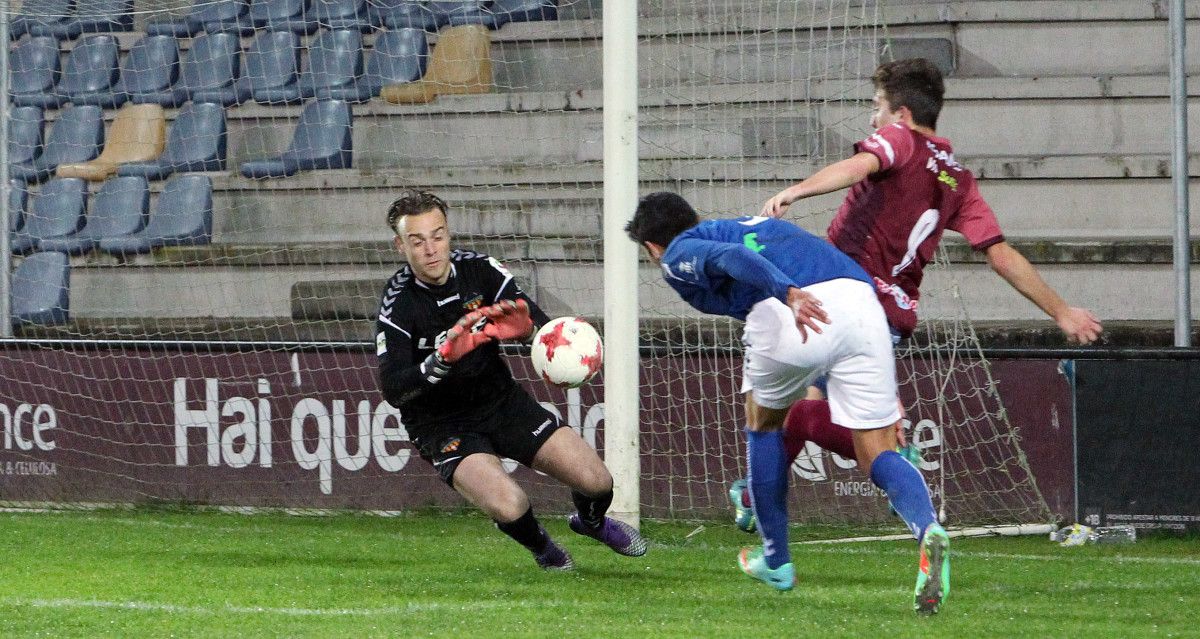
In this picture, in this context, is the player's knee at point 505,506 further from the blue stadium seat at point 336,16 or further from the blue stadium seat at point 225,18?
the blue stadium seat at point 225,18

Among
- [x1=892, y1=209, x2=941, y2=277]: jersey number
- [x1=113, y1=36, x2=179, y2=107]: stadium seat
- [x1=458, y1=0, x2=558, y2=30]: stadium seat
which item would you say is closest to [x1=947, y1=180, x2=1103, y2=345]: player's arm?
[x1=892, y1=209, x2=941, y2=277]: jersey number

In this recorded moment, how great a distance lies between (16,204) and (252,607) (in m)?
6.45

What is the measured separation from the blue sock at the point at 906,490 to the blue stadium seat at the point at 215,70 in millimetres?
7795

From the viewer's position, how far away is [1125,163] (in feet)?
31.2

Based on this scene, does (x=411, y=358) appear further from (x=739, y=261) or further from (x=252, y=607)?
(x=739, y=261)

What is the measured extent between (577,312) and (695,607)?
504 cm

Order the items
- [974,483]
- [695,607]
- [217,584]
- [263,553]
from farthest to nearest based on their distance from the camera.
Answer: [974,483] → [263,553] → [217,584] → [695,607]

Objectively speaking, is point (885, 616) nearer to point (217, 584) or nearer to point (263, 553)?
point (217, 584)

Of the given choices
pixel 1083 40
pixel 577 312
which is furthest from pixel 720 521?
pixel 1083 40

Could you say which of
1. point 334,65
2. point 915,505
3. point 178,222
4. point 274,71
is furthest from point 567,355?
point 274,71

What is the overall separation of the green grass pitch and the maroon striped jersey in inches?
42.1

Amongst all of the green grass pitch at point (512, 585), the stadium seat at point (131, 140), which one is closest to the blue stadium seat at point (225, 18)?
the stadium seat at point (131, 140)

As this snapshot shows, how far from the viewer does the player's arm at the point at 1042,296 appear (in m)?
4.97

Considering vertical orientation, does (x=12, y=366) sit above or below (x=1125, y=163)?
below
